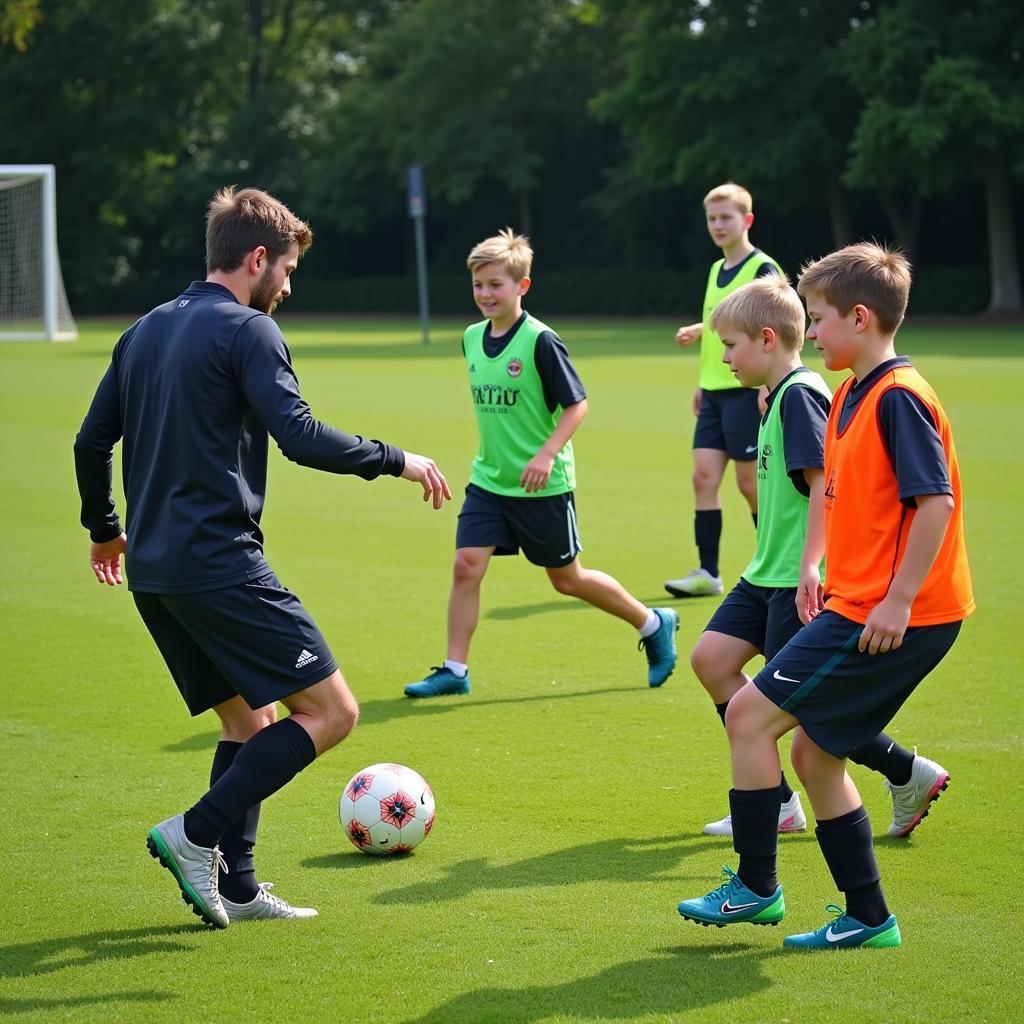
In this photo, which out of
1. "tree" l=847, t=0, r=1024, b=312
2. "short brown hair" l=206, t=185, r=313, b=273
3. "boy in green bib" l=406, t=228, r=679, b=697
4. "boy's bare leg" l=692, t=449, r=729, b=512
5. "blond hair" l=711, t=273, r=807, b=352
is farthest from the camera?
"tree" l=847, t=0, r=1024, b=312

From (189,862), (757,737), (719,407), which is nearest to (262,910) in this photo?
(189,862)

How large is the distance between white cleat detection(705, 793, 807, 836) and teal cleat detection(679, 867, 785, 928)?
101 cm

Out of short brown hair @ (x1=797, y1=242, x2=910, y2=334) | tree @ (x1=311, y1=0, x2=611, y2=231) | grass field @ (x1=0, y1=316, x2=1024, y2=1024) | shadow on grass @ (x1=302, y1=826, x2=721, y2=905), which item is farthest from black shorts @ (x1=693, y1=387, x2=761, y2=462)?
tree @ (x1=311, y1=0, x2=611, y2=231)

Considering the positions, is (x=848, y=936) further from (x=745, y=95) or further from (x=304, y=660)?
(x=745, y=95)

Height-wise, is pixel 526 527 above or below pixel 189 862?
above

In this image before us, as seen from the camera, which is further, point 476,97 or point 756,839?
point 476,97

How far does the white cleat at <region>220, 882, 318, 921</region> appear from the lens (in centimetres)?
424

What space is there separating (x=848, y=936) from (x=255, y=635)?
177 centimetres

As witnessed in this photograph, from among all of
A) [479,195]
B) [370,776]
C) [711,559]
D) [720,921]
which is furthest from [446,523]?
[479,195]

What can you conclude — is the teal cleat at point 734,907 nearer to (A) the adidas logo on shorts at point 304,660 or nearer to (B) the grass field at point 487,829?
(B) the grass field at point 487,829

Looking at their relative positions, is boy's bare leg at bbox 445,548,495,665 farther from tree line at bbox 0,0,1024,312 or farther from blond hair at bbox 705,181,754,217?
tree line at bbox 0,0,1024,312

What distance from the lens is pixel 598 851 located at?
4859 mm

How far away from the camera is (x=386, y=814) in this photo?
15.6 ft

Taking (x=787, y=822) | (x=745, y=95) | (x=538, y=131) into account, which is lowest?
(x=787, y=822)
